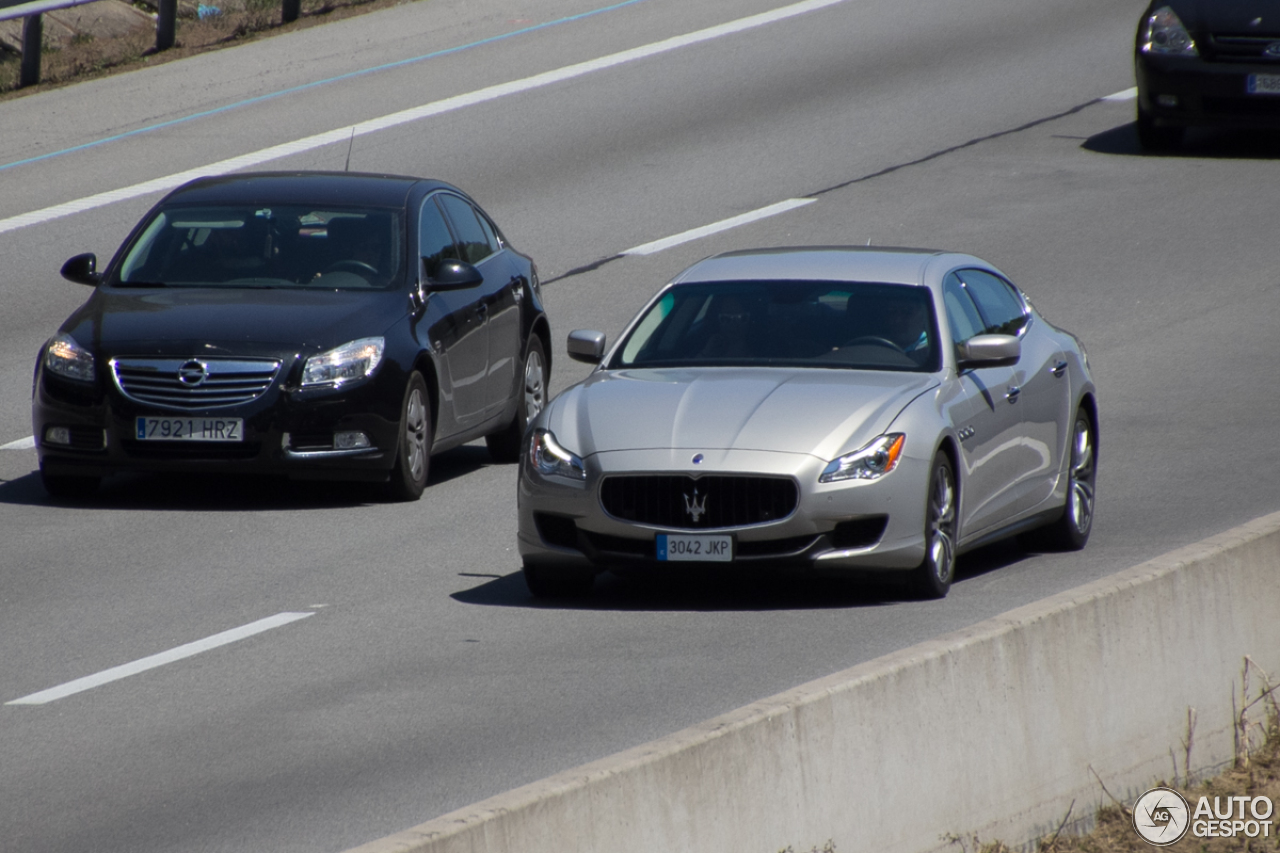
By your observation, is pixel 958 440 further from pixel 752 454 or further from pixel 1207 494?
pixel 1207 494

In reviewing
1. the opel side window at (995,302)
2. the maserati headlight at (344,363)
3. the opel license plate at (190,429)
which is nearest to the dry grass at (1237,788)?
the opel side window at (995,302)

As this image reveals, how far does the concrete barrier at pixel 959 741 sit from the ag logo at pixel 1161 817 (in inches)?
2.6

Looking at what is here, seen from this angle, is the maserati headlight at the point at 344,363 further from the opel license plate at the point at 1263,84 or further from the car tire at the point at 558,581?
the opel license plate at the point at 1263,84

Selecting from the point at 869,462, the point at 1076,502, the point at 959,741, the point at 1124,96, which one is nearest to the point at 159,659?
the point at 869,462

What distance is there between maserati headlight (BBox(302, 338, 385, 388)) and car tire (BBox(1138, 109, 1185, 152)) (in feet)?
42.6

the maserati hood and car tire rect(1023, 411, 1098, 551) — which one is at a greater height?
the maserati hood

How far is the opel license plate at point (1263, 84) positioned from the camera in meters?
22.5

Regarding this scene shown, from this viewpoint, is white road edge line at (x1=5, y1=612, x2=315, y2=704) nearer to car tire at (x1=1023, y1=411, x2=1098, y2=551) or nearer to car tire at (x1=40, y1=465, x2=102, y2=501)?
car tire at (x1=40, y1=465, x2=102, y2=501)

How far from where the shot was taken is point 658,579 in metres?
10.3

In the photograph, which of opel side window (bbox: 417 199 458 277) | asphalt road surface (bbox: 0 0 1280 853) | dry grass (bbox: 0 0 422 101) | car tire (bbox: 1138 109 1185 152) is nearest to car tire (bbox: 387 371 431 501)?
asphalt road surface (bbox: 0 0 1280 853)

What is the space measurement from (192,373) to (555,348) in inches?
217

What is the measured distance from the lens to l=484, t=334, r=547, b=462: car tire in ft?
47.3

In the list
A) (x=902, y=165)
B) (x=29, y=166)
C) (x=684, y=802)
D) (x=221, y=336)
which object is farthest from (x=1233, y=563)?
(x=29, y=166)

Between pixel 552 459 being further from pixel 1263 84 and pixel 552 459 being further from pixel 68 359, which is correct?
pixel 1263 84
